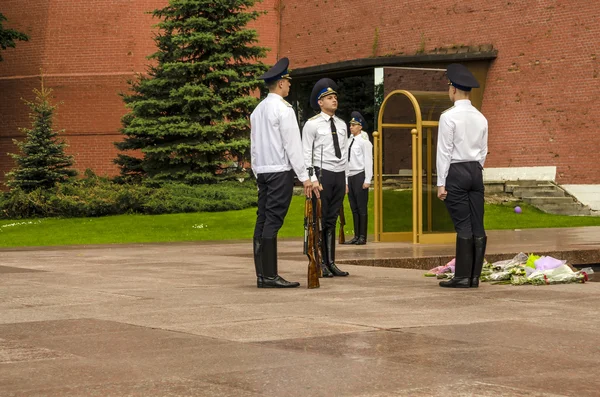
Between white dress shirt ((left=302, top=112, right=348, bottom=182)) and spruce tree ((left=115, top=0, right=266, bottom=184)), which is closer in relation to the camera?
white dress shirt ((left=302, top=112, right=348, bottom=182))

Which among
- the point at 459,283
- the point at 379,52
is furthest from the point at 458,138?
the point at 379,52

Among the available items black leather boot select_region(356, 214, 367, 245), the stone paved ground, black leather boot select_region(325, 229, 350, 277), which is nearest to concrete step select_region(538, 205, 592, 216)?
black leather boot select_region(356, 214, 367, 245)

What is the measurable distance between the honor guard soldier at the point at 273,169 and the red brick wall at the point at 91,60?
25146 millimetres

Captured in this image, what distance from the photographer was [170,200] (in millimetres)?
24281

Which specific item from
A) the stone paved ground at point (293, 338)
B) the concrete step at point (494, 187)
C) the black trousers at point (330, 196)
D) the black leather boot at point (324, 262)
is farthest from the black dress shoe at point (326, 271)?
the concrete step at point (494, 187)

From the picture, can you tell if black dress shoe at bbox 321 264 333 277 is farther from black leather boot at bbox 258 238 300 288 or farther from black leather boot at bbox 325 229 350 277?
black leather boot at bbox 258 238 300 288

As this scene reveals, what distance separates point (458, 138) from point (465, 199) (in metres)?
0.56

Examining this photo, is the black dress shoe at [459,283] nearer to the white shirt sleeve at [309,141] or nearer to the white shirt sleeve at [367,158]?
the white shirt sleeve at [309,141]

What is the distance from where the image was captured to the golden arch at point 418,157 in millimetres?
16078

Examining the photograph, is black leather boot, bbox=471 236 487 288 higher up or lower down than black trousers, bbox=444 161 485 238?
lower down

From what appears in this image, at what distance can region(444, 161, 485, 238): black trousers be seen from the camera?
9281 mm

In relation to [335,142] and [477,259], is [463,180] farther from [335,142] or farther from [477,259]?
[335,142]

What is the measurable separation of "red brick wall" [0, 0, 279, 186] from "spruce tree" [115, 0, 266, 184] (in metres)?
6.19

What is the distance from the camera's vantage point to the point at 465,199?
930 cm
